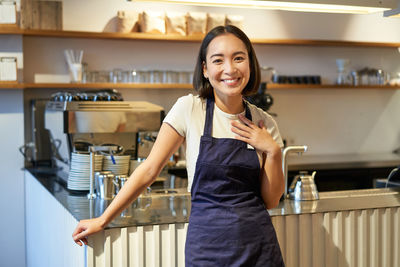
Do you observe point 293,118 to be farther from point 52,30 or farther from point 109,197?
point 109,197

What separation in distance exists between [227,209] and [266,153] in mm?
220

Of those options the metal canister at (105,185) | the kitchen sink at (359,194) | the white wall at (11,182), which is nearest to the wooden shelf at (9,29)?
the white wall at (11,182)

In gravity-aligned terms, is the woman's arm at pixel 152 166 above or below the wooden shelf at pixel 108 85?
below

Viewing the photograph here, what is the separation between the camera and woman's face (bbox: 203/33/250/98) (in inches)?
69.4

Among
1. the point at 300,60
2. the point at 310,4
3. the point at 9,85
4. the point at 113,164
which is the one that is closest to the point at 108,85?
the point at 9,85

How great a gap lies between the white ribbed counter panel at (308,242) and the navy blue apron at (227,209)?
18.1 inches

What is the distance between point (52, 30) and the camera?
4.65 m

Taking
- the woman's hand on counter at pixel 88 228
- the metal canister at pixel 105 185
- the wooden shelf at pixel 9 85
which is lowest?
the woman's hand on counter at pixel 88 228

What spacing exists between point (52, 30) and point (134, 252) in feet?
9.59

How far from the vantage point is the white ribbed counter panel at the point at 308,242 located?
2.19 m

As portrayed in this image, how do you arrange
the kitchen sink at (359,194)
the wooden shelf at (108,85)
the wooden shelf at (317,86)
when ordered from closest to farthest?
1. the kitchen sink at (359,194)
2. the wooden shelf at (108,85)
3. the wooden shelf at (317,86)

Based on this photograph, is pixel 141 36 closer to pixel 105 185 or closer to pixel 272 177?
pixel 105 185

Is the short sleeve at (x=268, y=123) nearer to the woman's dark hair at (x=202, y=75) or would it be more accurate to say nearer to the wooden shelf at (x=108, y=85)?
the woman's dark hair at (x=202, y=75)

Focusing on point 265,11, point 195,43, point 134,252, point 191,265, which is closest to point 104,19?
point 195,43
